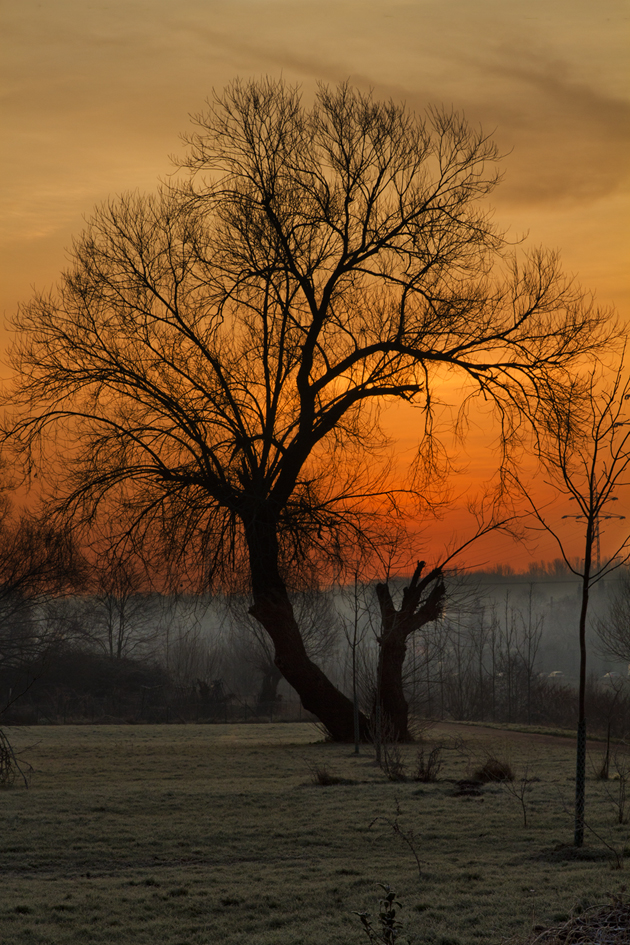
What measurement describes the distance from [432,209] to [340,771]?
12.3 metres

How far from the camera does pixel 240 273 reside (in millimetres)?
18688

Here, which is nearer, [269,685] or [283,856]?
[283,856]

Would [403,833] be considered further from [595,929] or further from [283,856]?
[595,929]

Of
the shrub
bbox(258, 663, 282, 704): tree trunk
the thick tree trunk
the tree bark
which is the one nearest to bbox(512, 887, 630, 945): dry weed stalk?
the shrub

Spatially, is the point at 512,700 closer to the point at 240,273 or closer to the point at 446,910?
the point at 240,273

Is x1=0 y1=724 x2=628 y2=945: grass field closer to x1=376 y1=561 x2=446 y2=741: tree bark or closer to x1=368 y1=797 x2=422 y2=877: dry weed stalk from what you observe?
x1=368 y1=797 x2=422 y2=877: dry weed stalk

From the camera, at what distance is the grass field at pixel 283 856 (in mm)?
6090

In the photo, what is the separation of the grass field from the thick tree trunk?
4.13 metres

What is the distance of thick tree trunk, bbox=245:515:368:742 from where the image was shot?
61.0ft

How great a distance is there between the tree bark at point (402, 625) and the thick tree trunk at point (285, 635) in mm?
866

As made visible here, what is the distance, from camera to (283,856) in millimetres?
8445

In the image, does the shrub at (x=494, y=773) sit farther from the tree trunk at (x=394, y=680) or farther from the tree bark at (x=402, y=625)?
the tree trunk at (x=394, y=680)

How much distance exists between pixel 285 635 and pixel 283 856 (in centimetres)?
1073

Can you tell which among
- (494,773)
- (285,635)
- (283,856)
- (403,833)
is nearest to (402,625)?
(285,635)
